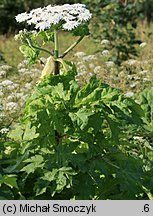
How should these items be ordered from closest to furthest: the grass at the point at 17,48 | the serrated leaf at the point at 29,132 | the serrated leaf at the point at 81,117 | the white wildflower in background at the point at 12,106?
the serrated leaf at the point at 81,117
the serrated leaf at the point at 29,132
the white wildflower in background at the point at 12,106
the grass at the point at 17,48

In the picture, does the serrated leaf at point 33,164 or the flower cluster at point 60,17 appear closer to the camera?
the serrated leaf at point 33,164

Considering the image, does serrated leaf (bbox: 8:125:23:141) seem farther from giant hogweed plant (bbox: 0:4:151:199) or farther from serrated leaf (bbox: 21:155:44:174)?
serrated leaf (bbox: 21:155:44:174)

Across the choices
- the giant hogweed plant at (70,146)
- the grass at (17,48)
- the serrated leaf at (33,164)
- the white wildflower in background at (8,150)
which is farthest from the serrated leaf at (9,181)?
the grass at (17,48)

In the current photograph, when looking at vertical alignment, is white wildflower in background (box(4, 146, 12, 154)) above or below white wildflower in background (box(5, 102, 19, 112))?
below

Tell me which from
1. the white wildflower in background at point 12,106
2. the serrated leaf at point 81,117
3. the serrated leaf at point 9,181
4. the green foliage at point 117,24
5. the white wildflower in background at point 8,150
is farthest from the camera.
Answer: the green foliage at point 117,24

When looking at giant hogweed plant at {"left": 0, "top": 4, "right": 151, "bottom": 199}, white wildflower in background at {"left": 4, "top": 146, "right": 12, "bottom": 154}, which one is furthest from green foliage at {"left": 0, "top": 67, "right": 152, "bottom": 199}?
white wildflower in background at {"left": 4, "top": 146, "right": 12, "bottom": 154}

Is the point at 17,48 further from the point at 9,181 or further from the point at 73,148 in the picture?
the point at 9,181

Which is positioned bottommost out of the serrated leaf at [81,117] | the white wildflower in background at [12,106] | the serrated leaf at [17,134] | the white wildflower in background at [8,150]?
the white wildflower in background at [8,150]

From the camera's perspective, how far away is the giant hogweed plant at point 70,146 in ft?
10.7

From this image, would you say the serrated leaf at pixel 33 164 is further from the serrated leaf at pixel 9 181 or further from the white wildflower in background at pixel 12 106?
the white wildflower in background at pixel 12 106

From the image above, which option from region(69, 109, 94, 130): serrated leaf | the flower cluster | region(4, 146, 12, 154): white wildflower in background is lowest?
region(4, 146, 12, 154): white wildflower in background

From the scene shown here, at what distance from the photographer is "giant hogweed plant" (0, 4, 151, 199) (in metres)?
3.25
